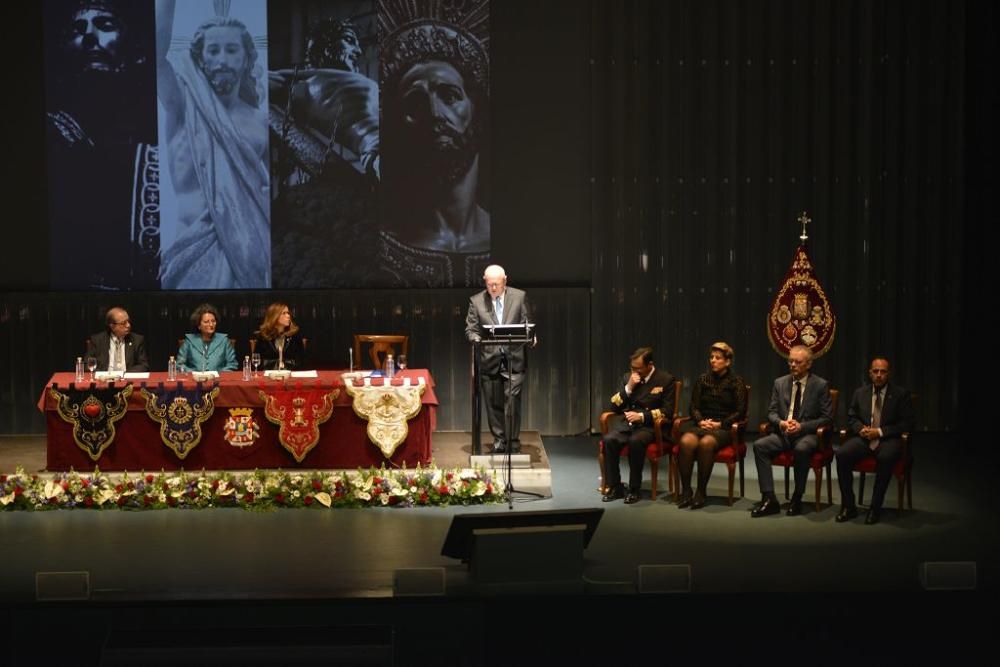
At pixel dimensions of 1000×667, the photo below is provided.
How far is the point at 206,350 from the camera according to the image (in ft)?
31.3

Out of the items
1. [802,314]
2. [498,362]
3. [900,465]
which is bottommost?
[900,465]

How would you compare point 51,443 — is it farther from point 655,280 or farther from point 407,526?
point 655,280

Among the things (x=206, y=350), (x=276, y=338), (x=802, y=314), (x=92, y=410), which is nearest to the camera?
(x=92, y=410)

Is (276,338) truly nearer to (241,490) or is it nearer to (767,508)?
(241,490)

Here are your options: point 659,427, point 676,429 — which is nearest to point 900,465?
point 676,429

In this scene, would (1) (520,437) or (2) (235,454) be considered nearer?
(2) (235,454)

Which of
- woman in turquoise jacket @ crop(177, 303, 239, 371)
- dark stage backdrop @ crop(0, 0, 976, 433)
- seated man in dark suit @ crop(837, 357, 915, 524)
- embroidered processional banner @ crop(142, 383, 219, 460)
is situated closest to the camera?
seated man in dark suit @ crop(837, 357, 915, 524)

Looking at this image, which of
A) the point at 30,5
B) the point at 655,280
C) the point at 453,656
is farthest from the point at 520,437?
the point at 453,656

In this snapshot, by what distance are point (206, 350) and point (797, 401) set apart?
4051 mm

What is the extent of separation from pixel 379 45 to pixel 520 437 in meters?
3.31

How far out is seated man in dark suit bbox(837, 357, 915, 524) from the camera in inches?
323

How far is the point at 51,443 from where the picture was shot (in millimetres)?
8891

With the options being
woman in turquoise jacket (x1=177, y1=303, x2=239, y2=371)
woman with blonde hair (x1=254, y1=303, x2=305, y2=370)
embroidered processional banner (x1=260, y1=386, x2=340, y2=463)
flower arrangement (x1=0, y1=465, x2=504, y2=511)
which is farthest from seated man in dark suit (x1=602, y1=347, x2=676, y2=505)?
woman in turquoise jacket (x1=177, y1=303, x2=239, y2=371)

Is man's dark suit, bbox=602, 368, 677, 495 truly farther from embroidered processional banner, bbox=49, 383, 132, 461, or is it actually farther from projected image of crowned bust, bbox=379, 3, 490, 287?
embroidered processional banner, bbox=49, 383, 132, 461
